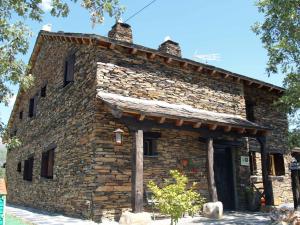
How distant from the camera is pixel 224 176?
40.2 feet

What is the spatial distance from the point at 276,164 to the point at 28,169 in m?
11.6

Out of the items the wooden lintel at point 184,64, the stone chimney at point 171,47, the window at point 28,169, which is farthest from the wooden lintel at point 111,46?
the window at point 28,169

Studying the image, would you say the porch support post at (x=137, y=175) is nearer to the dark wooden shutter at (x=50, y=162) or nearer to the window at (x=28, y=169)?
the dark wooden shutter at (x=50, y=162)

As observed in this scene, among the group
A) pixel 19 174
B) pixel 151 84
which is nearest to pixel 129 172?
pixel 151 84

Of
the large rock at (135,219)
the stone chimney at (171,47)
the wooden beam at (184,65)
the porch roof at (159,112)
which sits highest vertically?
the stone chimney at (171,47)

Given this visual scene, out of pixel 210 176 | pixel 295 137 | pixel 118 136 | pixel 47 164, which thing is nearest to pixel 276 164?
pixel 295 137

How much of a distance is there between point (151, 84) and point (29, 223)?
5.68 m

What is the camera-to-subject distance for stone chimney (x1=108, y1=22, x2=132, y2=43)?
11531 mm

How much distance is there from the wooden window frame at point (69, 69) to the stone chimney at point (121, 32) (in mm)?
1687

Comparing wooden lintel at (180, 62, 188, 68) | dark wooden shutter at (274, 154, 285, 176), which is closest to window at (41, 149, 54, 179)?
wooden lintel at (180, 62, 188, 68)

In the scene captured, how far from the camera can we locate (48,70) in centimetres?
1439

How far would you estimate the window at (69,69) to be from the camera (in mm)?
11586

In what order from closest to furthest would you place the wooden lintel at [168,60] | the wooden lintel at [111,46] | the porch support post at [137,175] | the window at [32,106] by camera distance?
the porch support post at [137,175] → the wooden lintel at [111,46] → the wooden lintel at [168,60] → the window at [32,106]

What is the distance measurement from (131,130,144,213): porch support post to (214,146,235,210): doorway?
456 centimetres
